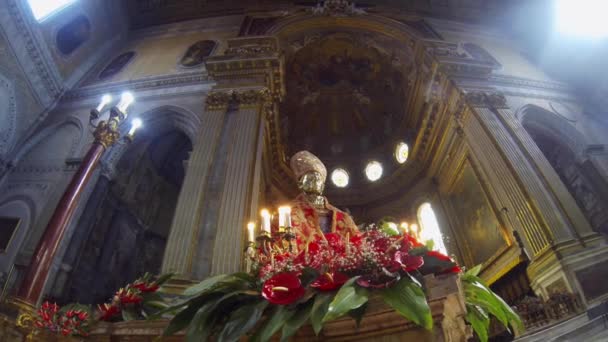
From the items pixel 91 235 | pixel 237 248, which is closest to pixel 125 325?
pixel 237 248

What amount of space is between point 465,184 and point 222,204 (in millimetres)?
6457

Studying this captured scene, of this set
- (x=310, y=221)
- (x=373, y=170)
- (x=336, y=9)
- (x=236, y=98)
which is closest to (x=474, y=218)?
(x=373, y=170)

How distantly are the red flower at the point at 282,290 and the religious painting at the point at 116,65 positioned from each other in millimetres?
10315

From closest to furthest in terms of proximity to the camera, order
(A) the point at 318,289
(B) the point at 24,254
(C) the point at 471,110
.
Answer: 1. (A) the point at 318,289
2. (B) the point at 24,254
3. (C) the point at 471,110

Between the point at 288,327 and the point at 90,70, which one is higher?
the point at 90,70

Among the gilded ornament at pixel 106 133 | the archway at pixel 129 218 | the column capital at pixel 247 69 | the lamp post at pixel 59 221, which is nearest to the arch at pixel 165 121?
the archway at pixel 129 218

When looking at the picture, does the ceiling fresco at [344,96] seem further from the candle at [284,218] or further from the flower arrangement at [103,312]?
the flower arrangement at [103,312]

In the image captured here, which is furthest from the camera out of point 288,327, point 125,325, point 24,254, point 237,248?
point 24,254

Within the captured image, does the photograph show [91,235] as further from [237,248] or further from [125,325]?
[125,325]

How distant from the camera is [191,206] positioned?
5.46m

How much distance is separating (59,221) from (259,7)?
1019cm

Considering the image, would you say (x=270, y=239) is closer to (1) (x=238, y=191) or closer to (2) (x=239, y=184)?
(1) (x=238, y=191)

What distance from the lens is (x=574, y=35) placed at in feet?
35.7

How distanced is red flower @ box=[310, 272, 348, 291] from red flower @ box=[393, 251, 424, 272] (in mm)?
340
